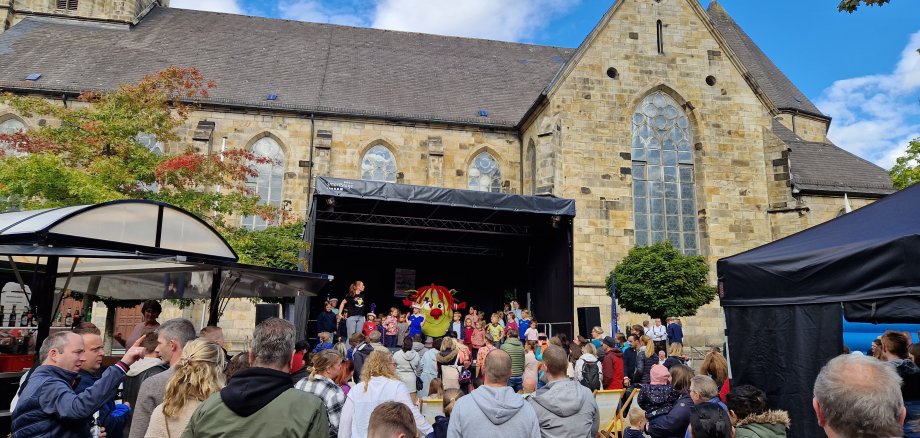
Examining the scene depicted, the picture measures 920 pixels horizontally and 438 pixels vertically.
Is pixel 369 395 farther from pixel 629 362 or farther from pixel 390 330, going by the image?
pixel 390 330

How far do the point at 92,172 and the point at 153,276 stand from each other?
19.1ft

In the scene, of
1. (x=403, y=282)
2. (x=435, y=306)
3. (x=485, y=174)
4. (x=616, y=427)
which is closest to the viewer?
(x=616, y=427)

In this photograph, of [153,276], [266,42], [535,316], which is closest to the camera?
[153,276]

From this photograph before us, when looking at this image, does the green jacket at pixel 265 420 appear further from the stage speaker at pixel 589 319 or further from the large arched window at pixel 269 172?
the large arched window at pixel 269 172

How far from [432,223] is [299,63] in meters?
11.6

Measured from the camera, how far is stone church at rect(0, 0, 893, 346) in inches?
818

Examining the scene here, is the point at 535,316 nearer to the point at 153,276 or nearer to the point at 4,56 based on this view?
the point at 153,276

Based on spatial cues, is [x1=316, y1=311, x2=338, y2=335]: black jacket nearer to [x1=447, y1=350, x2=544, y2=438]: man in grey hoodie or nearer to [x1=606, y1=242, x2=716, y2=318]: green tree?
[x1=606, y1=242, x2=716, y2=318]: green tree

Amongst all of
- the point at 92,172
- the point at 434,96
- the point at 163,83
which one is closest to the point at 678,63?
the point at 434,96

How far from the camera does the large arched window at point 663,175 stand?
836 inches

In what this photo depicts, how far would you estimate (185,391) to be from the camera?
3.23 metres

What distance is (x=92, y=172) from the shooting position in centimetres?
1302

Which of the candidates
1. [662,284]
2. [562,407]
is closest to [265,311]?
[662,284]

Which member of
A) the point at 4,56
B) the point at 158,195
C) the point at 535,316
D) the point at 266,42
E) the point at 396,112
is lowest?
the point at 535,316
